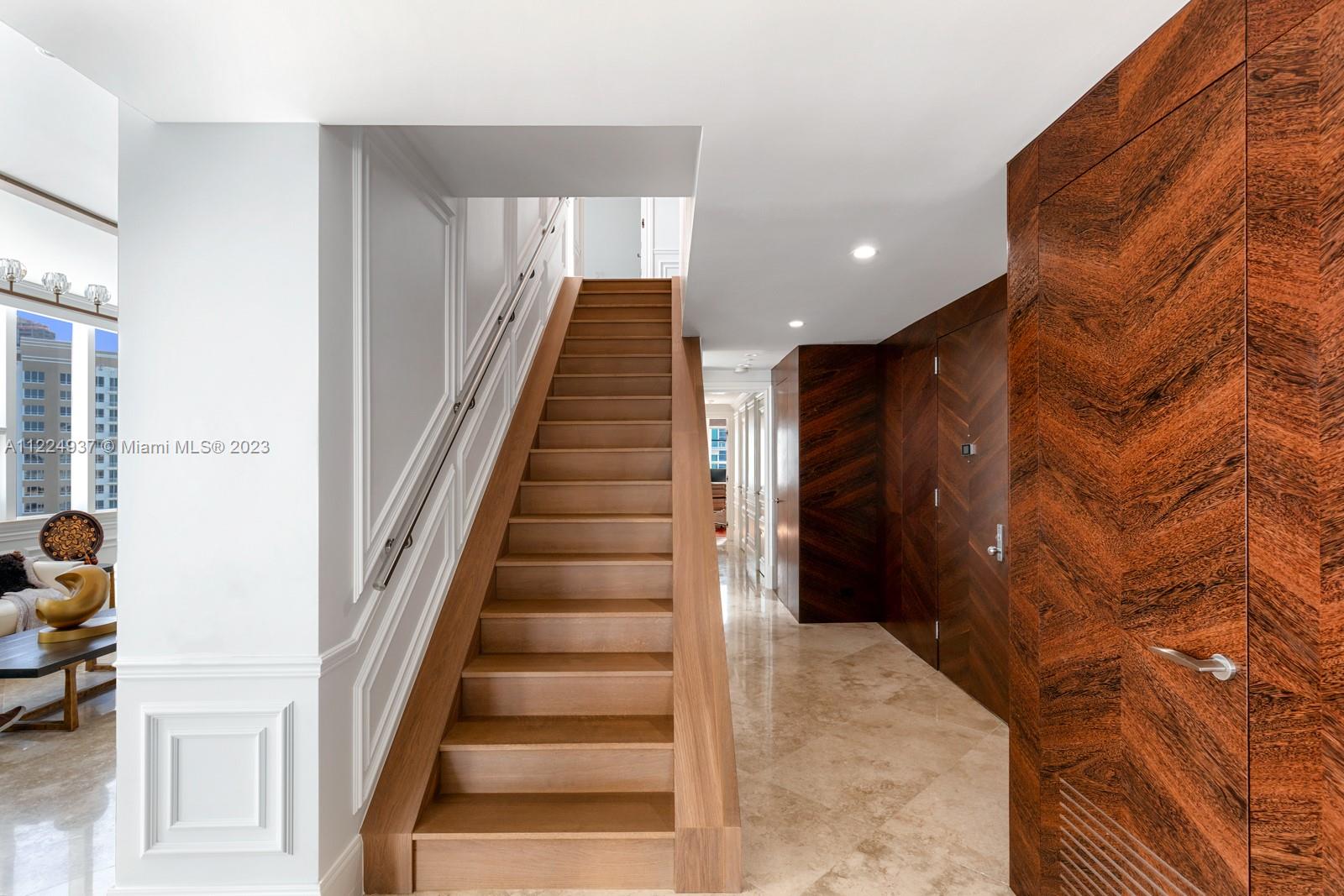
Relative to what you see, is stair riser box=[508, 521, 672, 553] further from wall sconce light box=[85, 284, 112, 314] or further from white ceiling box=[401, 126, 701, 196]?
wall sconce light box=[85, 284, 112, 314]

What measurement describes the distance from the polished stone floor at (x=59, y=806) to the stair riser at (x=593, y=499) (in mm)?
1893

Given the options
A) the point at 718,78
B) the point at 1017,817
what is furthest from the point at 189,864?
the point at 718,78

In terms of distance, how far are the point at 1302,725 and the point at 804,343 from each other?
4.32 meters

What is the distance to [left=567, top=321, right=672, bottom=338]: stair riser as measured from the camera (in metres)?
4.75

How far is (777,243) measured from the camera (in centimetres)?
274

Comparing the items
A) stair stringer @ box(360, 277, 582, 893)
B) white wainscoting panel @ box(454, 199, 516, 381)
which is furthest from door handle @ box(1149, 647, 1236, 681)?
white wainscoting panel @ box(454, 199, 516, 381)

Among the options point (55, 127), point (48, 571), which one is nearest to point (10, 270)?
point (55, 127)

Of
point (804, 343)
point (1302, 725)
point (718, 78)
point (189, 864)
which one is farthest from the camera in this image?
point (804, 343)

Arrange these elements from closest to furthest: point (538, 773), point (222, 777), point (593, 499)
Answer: point (222, 777), point (538, 773), point (593, 499)

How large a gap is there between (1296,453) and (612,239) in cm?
768

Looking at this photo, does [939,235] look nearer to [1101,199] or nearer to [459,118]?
[1101,199]

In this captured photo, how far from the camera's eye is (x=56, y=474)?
13.5ft

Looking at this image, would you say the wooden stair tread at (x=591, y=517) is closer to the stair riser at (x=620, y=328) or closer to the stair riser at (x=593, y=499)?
the stair riser at (x=593, y=499)

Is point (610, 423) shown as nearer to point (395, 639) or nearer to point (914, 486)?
point (395, 639)
